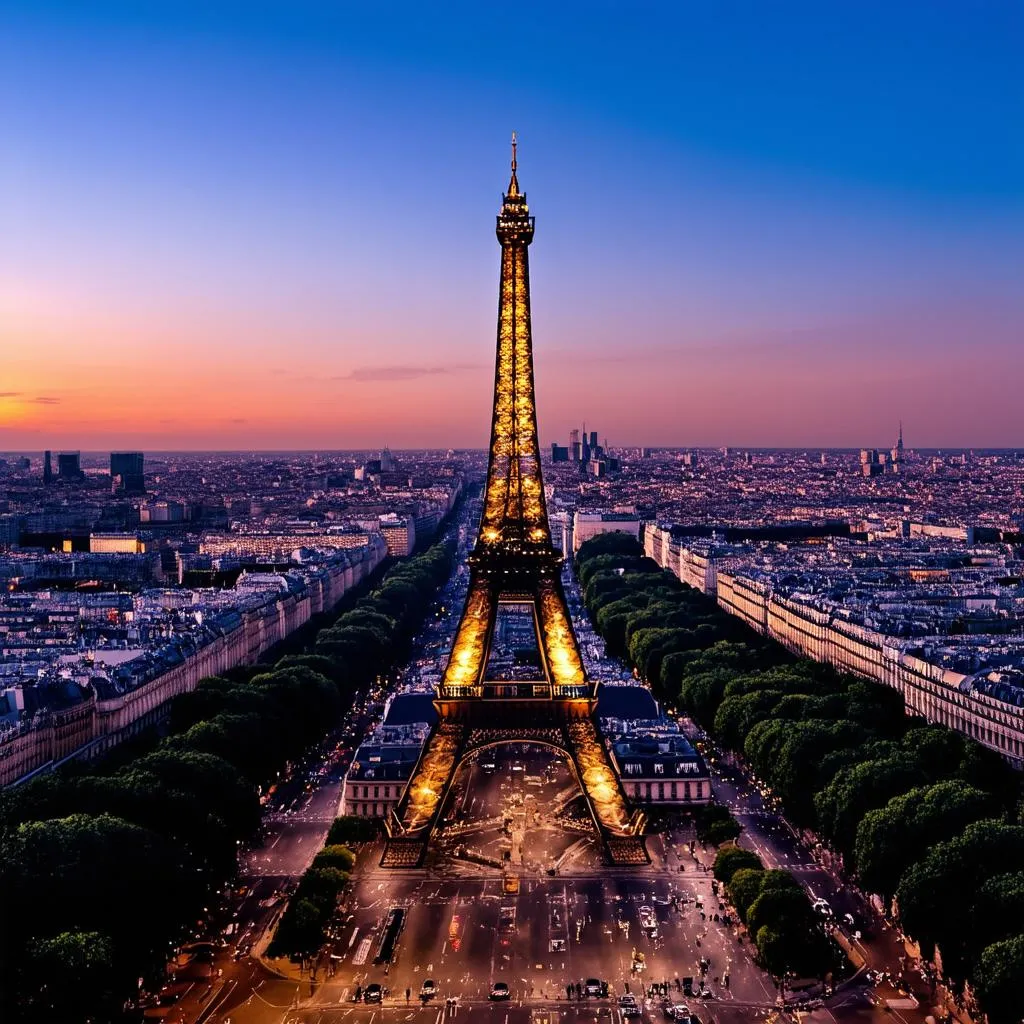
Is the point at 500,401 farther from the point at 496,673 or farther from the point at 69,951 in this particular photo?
the point at 69,951

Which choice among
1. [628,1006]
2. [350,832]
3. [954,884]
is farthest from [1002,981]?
[350,832]

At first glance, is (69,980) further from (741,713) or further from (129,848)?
(741,713)

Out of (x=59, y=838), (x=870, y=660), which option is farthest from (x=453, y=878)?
(x=870, y=660)

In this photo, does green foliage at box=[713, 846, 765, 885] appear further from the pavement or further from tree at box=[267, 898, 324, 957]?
tree at box=[267, 898, 324, 957]

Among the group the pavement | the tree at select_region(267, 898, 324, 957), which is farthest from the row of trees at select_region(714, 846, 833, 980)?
the tree at select_region(267, 898, 324, 957)

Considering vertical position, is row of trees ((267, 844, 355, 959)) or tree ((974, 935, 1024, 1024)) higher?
tree ((974, 935, 1024, 1024))
